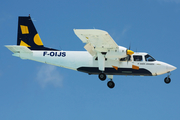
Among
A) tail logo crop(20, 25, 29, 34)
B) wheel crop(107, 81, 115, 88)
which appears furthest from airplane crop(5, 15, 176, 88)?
tail logo crop(20, 25, 29, 34)

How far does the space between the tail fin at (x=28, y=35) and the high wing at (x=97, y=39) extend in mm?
5606

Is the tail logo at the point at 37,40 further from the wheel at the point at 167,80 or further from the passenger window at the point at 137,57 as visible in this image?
the wheel at the point at 167,80

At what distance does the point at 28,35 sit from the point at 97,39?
808cm

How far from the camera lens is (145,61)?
1030 inches

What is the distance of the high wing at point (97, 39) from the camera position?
22.3m

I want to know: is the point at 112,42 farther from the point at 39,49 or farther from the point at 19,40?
the point at 19,40

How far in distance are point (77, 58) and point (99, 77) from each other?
2586 millimetres

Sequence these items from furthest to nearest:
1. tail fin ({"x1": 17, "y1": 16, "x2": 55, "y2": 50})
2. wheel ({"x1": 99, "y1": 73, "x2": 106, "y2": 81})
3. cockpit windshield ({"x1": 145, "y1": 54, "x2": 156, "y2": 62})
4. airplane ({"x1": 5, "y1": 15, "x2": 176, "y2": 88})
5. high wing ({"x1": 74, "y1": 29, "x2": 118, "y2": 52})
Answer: tail fin ({"x1": 17, "y1": 16, "x2": 55, "y2": 50}) → cockpit windshield ({"x1": 145, "y1": 54, "x2": 156, "y2": 62}) → wheel ({"x1": 99, "y1": 73, "x2": 106, "y2": 81}) → airplane ({"x1": 5, "y1": 15, "x2": 176, "y2": 88}) → high wing ({"x1": 74, "y1": 29, "x2": 118, "y2": 52})

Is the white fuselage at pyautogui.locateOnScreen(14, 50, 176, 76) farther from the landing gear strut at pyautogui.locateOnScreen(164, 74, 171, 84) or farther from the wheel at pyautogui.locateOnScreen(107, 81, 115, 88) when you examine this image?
the wheel at pyautogui.locateOnScreen(107, 81, 115, 88)

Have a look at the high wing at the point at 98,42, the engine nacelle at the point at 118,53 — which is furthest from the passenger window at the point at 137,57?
the high wing at the point at 98,42

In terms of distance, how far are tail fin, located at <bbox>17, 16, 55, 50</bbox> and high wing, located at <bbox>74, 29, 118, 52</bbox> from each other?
5606 mm

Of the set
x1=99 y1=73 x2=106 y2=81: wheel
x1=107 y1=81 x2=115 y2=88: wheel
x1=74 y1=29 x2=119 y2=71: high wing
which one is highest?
x1=74 y1=29 x2=119 y2=71: high wing

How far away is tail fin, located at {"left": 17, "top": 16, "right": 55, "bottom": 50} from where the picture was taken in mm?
28016

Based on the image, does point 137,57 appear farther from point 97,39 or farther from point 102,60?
point 97,39
